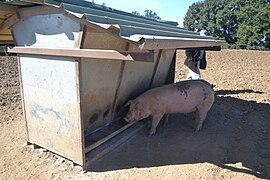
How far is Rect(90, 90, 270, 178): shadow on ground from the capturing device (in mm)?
3455

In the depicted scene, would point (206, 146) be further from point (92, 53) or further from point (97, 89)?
point (92, 53)

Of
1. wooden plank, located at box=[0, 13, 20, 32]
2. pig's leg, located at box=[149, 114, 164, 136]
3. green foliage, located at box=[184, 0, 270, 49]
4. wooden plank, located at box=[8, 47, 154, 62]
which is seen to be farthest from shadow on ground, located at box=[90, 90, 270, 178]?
green foliage, located at box=[184, 0, 270, 49]

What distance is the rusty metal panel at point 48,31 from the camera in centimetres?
292

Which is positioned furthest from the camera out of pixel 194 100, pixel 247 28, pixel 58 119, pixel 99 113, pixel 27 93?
pixel 247 28

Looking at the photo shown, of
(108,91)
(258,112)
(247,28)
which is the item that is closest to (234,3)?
(247,28)

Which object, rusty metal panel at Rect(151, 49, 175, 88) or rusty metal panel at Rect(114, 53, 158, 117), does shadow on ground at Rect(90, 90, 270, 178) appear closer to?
rusty metal panel at Rect(114, 53, 158, 117)

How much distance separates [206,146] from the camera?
3867mm

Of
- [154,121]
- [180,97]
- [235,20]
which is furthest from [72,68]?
[235,20]

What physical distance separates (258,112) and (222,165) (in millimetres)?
2664

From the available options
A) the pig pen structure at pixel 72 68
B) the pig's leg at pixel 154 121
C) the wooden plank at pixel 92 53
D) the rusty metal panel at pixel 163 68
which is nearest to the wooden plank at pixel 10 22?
the pig pen structure at pixel 72 68

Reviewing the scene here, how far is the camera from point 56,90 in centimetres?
327

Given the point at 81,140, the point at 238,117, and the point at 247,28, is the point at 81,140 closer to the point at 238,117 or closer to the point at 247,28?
the point at 238,117

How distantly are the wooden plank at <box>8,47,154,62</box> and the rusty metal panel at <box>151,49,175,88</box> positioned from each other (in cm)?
253

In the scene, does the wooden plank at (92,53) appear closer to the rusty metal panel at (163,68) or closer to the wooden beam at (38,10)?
the wooden beam at (38,10)
